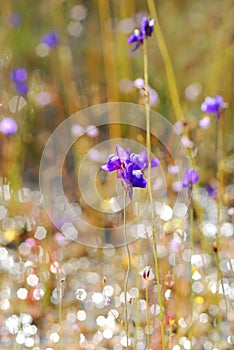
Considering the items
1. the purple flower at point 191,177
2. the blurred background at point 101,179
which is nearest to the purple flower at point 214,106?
the blurred background at point 101,179

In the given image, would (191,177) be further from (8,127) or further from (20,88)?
(20,88)

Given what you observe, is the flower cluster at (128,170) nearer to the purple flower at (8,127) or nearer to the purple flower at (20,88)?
the purple flower at (8,127)

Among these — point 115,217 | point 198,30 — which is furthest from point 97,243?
point 198,30

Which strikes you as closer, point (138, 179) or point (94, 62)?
point (138, 179)

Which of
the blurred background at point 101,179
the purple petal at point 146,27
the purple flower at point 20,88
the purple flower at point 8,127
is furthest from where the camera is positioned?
the purple flower at point 20,88

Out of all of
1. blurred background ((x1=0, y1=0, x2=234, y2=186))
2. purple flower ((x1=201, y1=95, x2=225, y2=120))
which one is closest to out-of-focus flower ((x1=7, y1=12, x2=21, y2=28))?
blurred background ((x1=0, y1=0, x2=234, y2=186))

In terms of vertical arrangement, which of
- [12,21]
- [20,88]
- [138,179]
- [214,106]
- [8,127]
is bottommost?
[138,179]

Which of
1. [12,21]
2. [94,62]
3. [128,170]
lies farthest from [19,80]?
[128,170]

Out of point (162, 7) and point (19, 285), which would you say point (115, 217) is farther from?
point (162, 7)

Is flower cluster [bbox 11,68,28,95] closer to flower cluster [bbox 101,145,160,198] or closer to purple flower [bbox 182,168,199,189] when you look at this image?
purple flower [bbox 182,168,199,189]

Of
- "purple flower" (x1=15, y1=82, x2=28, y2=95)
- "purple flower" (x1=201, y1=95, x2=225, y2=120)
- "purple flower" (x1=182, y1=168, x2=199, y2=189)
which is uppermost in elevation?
"purple flower" (x1=15, y1=82, x2=28, y2=95)

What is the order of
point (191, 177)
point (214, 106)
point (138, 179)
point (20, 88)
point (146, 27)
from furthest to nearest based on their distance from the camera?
point (20, 88), point (214, 106), point (191, 177), point (146, 27), point (138, 179)
